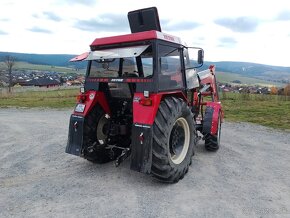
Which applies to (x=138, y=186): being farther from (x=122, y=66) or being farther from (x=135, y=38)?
(x=135, y=38)

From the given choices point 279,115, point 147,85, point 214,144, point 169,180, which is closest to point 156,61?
point 147,85

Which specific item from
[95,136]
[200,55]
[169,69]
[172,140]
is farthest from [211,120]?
[95,136]

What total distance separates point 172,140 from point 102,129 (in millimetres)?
1441

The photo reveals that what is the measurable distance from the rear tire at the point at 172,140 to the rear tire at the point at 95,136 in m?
1.39

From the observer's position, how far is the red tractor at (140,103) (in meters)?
5.13

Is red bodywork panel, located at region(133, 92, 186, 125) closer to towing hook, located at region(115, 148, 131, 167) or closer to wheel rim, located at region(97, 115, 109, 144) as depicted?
towing hook, located at region(115, 148, 131, 167)

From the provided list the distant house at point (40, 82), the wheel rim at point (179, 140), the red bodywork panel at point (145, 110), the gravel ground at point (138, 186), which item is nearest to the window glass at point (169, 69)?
the red bodywork panel at point (145, 110)

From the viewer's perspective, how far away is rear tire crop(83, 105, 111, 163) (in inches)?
234

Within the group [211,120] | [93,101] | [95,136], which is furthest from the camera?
[211,120]

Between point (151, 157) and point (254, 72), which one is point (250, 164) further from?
point (254, 72)

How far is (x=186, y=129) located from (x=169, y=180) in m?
1.18

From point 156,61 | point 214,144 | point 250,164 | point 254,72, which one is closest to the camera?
point 156,61

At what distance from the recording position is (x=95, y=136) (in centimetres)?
612

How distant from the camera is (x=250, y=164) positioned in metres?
6.65
